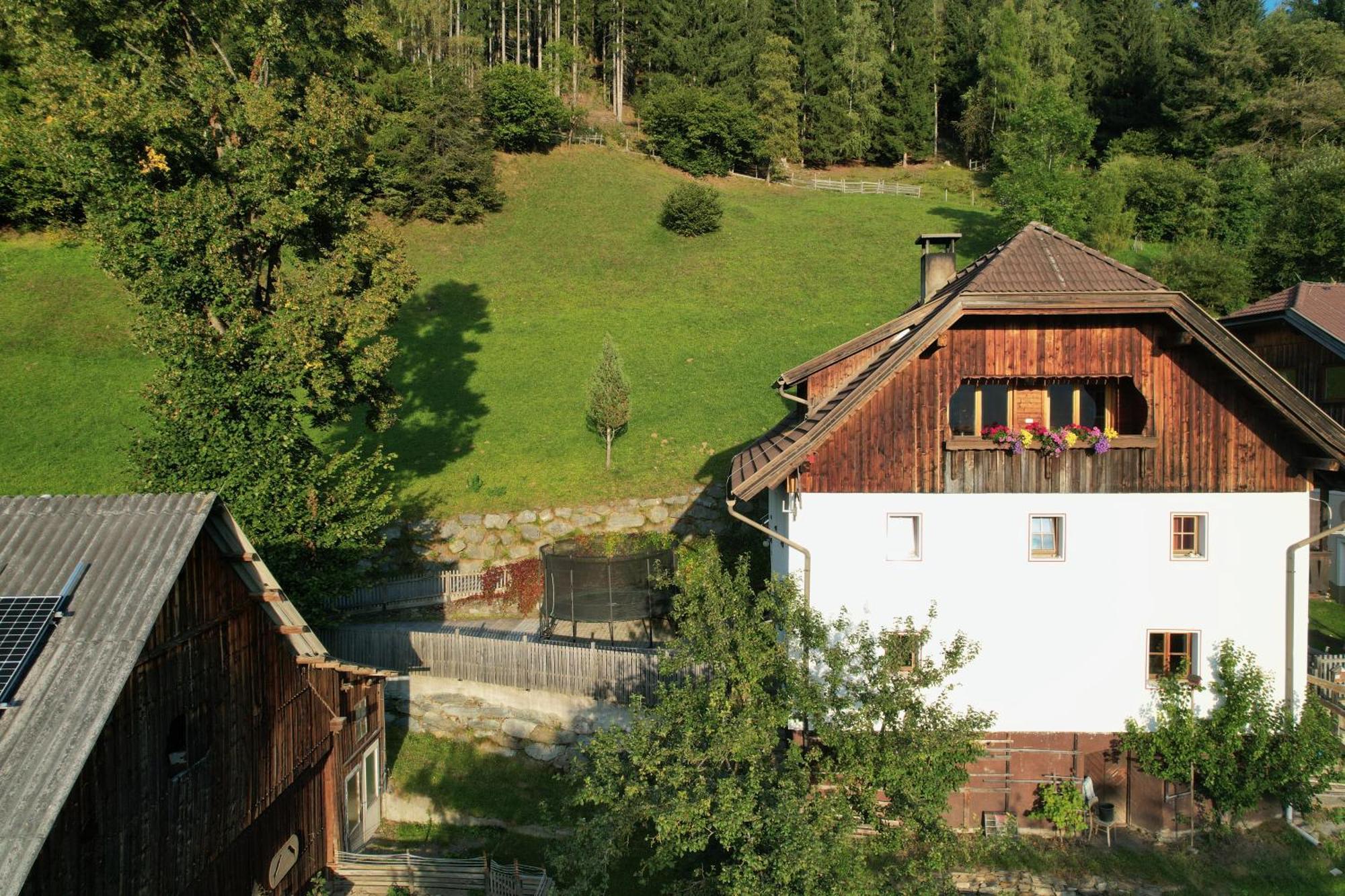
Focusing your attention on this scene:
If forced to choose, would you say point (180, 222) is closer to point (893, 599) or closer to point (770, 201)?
point (893, 599)

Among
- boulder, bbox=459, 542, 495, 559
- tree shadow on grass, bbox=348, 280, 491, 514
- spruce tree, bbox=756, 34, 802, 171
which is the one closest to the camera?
boulder, bbox=459, 542, 495, 559

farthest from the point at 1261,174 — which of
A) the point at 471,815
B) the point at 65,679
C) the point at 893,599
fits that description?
the point at 65,679

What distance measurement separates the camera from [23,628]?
9.17 metres

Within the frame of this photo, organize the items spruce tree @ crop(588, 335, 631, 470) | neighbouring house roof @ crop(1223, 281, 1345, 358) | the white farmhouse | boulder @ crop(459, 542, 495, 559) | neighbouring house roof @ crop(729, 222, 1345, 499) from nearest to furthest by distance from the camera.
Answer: neighbouring house roof @ crop(729, 222, 1345, 499) < the white farmhouse < neighbouring house roof @ crop(1223, 281, 1345, 358) < boulder @ crop(459, 542, 495, 559) < spruce tree @ crop(588, 335, 631, 470)

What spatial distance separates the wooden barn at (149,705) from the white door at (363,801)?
56.1 inches

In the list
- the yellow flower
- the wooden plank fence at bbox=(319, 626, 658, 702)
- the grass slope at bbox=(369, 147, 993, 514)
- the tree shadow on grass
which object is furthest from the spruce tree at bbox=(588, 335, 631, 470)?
the yellow flower

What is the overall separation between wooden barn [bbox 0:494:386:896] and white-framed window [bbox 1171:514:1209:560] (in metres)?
15.2

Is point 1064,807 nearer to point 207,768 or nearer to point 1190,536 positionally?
point 1190,536

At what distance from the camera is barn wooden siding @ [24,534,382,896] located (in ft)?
29.4

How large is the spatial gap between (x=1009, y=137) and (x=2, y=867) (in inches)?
2265

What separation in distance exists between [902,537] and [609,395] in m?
16.5

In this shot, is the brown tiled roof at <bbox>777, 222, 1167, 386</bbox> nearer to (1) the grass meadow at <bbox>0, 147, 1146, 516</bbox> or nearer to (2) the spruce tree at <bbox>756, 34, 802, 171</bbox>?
(1) the grass meadow at <bbox>0, 147, 1146, 516</bbox>

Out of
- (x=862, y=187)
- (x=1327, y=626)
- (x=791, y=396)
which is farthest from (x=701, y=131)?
(x=1327, y=626)

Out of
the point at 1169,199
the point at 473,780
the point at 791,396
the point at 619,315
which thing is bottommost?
the point at 473,780
